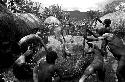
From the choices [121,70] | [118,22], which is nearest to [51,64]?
[121,70]

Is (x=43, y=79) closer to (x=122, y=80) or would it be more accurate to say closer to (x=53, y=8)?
(x=122, y=80)

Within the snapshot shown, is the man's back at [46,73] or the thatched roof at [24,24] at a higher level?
the thatched roof at [24,24]

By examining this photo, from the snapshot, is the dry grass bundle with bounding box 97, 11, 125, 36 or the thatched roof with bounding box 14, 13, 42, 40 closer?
the thatched roof with bounding box 14, 13, 42, 40

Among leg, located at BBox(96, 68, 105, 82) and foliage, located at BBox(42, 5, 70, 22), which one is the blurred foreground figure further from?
foliage, located at BBox(42, 5, 70, 22)

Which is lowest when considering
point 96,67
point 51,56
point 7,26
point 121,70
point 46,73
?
point 121,70

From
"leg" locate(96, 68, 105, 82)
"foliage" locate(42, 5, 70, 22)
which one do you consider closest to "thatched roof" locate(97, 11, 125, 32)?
"foliage" locate(42, 5, 70, 22)

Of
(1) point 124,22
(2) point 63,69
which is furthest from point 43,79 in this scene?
(1) point 124,22

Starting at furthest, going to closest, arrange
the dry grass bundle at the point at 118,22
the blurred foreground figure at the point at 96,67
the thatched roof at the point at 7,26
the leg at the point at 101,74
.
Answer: the dry grass bundle at the point at 118,22 < the thatched roof at the point at 7,26 < the leg at the point at 101,74 < the blurred foreground figure at the point at 96,67

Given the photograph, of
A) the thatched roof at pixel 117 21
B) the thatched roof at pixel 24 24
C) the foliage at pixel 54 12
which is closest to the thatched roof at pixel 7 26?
the thatched roof at pixel 24 24

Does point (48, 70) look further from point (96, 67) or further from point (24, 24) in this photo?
point (24, 24)

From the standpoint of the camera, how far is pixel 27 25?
14.0 m

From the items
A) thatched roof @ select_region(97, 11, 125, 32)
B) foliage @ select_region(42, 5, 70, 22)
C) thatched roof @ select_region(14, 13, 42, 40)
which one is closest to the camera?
thatched roof @ select_region(14, 13, 42, 40)

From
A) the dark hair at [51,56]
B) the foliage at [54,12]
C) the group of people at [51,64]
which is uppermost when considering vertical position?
the foliage at [54,12]

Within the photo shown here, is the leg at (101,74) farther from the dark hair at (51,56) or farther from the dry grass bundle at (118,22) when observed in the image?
the dry grass bundle at (118,22)
